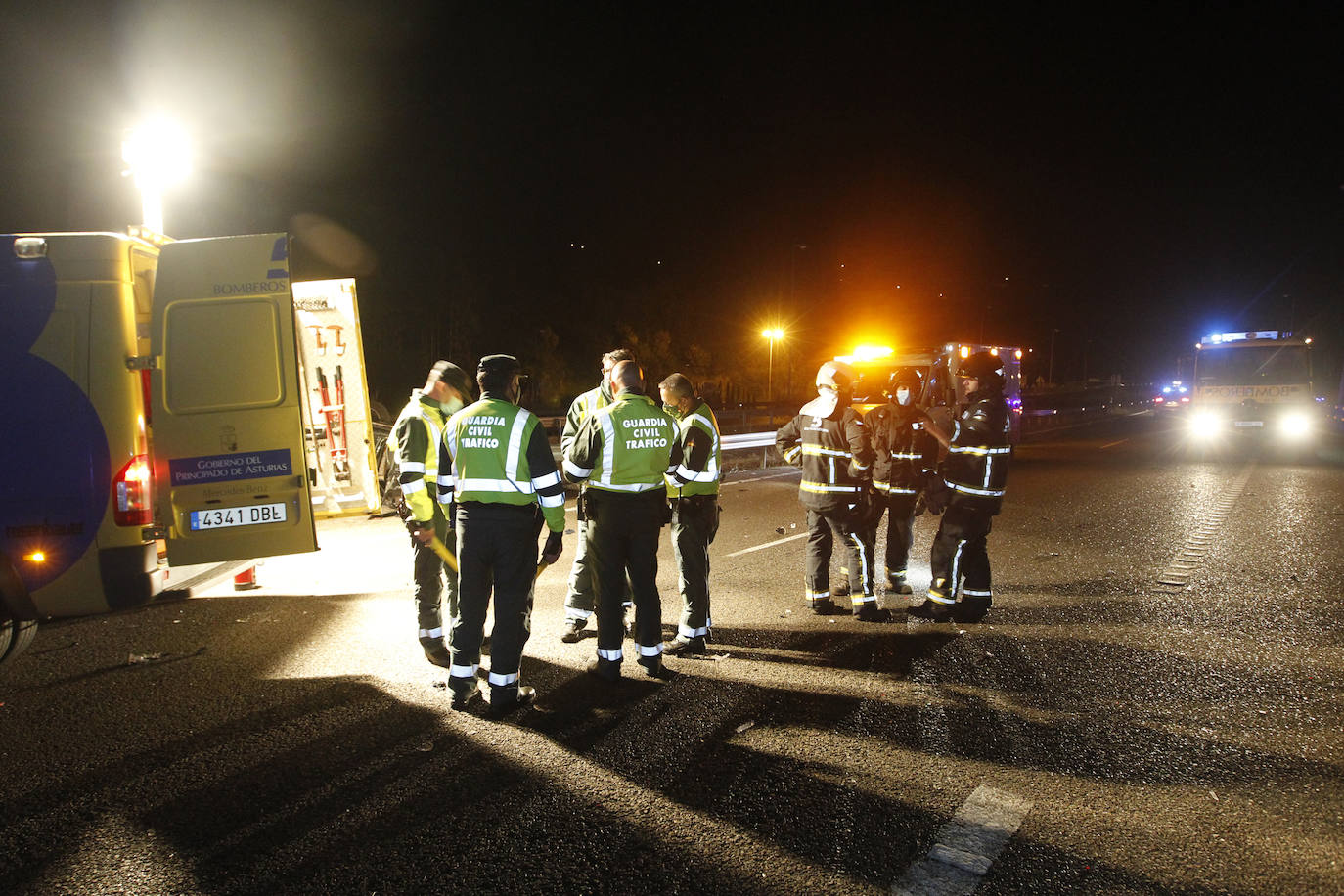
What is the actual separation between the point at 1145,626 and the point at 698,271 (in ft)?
151

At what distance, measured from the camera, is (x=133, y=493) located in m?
4.78

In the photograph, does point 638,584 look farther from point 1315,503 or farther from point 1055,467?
point 1055,467

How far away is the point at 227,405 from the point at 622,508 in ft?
8.57

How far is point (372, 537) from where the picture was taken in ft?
30.8

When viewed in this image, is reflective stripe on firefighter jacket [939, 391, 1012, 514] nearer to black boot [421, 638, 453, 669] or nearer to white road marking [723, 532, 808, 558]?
white road marking [723, 532, 808, 558]

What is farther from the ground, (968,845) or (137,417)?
(137,417)

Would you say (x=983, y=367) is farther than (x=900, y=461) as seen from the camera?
No

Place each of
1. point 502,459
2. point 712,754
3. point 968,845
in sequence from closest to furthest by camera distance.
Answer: point 968,845
point 712,754
point 502,459

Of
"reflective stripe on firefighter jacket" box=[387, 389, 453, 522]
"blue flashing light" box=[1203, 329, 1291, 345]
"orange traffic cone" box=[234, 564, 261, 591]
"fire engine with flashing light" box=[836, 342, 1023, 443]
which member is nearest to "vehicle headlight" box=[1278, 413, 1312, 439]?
"blue flashing light" box=[1203, 329, 1291, 345]

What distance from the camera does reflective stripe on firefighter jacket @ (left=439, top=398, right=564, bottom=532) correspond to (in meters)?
4.46

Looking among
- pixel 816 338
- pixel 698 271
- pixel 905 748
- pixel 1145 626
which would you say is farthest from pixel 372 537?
pixel 816 338

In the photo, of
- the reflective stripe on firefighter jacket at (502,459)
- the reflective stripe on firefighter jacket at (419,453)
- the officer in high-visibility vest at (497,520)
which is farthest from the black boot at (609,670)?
the reflective stripe on firefighter jacket at (419,453)

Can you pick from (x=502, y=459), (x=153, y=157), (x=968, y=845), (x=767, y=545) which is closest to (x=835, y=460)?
(x=502, y=459)

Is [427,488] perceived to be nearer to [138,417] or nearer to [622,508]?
[622,508]
